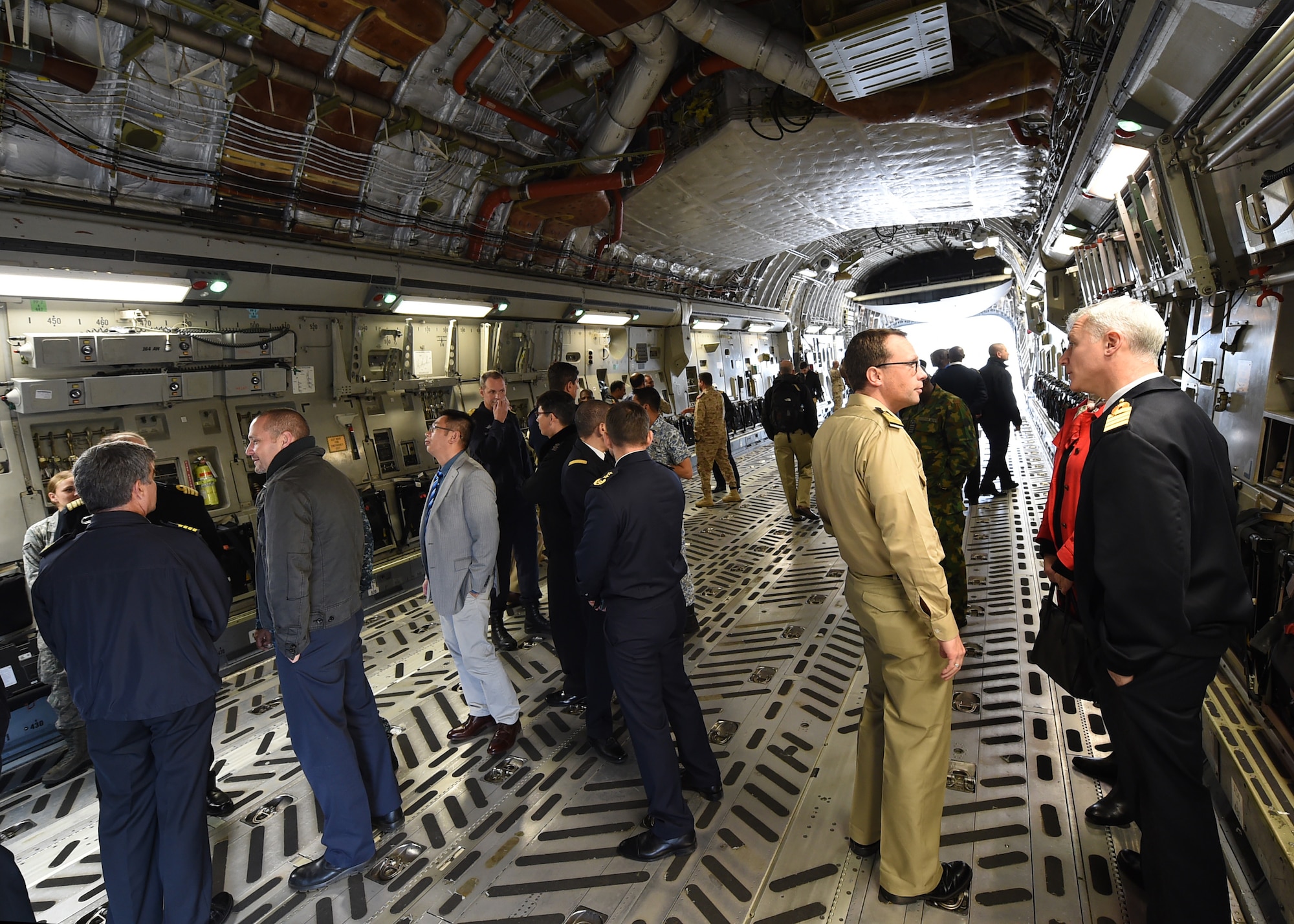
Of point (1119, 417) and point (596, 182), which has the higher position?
point (596, 182)

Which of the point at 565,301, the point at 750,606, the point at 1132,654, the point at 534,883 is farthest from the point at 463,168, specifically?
the point at 1132,654

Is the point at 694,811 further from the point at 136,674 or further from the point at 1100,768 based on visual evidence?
the point at 136,674

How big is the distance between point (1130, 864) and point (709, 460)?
24.0 feet

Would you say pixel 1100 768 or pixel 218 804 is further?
pixel 218 804

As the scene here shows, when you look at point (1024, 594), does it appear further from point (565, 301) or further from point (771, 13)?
point (565, 301)

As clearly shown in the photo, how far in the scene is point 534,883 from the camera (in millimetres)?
2797

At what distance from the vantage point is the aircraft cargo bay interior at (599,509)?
7.98 feet

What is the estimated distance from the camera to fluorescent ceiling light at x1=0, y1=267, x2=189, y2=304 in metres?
4.45

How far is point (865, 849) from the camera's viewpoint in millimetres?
2756

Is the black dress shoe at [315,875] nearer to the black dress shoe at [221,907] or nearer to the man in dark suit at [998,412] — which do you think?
the black dress shoe at [221,907]

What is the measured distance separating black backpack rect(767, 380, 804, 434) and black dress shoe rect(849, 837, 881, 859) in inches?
227

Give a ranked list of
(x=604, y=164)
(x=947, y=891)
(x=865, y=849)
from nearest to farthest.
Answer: (x=947, y=891), (x=865, y=849), (x=604, y=164)

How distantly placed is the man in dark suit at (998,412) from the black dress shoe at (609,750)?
6.22 m

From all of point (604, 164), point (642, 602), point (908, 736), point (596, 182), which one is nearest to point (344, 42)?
point (596, 182)
